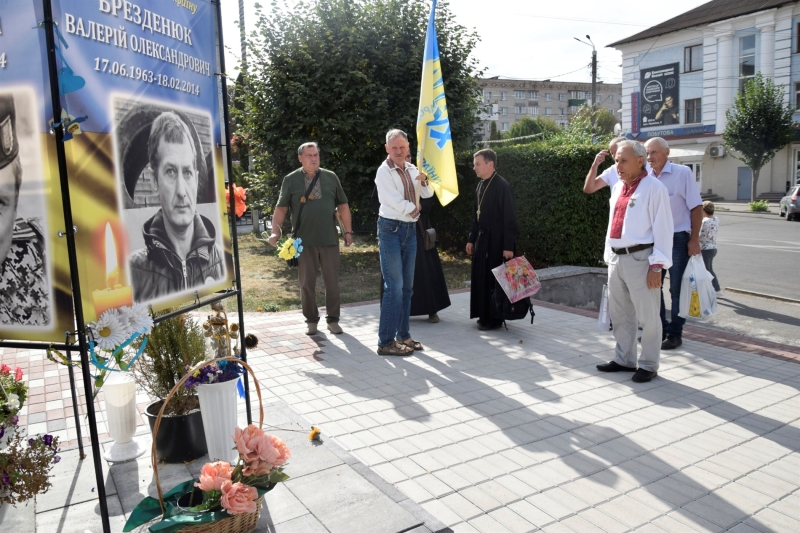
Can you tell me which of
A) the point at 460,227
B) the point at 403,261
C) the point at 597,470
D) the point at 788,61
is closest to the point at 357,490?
the point at 597,470

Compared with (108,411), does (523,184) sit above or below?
above

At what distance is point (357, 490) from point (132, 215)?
182 centimetres

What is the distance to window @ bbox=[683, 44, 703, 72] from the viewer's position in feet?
131

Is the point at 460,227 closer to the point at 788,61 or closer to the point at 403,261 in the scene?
the point at 403,261

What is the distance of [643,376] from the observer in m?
5.32

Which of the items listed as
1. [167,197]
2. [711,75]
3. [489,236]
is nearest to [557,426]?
[167,197]

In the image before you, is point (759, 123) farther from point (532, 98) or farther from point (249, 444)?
point (532, 98)

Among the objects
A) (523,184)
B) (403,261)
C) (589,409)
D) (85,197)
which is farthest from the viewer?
(523,184)

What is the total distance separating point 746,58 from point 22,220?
43123 mm

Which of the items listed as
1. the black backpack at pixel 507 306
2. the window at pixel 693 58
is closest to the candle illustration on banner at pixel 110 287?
the black backpack at pixel 507 306

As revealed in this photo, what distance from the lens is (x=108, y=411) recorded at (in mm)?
3859

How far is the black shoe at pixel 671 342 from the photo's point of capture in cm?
641

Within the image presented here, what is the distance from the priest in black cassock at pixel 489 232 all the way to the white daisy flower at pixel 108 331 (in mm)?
4813

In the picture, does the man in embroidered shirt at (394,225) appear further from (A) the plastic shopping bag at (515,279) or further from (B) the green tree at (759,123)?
(B) the green tree at (759,123)
